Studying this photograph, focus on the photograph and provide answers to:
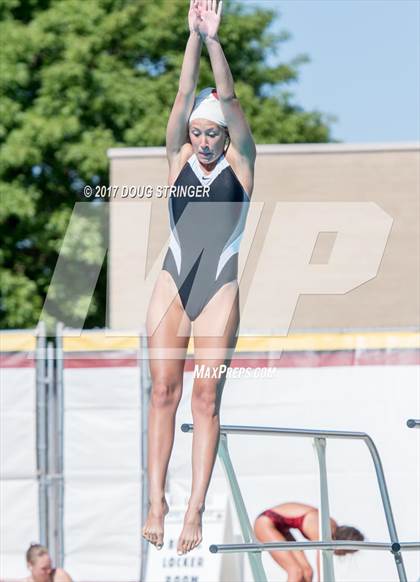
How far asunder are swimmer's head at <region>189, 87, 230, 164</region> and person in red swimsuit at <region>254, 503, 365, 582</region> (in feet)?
11.9

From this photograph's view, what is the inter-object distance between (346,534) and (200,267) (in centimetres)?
374

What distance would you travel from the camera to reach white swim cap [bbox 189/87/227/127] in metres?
5.25

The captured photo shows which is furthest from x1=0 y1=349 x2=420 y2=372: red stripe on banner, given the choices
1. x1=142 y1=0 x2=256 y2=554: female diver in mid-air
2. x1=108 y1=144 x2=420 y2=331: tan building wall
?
x1=142 y1=0 x2=256 y2=554: female diver in mid-air

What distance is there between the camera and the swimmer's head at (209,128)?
5254 mm

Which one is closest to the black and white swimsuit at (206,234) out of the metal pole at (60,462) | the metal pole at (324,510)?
the metal pole at (324,510)

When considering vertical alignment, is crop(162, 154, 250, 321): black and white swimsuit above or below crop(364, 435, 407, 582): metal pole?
above

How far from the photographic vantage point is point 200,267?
524cm

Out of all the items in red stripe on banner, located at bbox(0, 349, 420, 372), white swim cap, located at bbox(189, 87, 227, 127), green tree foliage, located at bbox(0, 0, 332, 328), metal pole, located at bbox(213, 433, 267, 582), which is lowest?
metal pole, located at bbox(213, 433, 267, 582)

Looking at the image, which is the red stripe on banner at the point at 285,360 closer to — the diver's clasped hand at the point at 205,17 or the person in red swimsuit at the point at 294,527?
the person in red swimsuit at the point at 294,527

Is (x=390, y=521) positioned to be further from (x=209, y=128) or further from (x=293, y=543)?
(x=209, y=128)

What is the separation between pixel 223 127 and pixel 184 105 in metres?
0.17

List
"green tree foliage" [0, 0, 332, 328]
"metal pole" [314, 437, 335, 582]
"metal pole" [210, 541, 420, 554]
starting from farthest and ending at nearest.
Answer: "green tree foliage" [0, 0, 332, 328]
"metal pole" [314, 437, 335, 582]
"metal pole" [210, 541, 420, 554]

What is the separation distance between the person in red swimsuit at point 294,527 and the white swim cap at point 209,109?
147 inches

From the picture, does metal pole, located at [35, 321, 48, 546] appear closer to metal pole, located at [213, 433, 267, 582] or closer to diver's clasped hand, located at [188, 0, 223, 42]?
metal pole, located at [213, 433, 267, 582]
